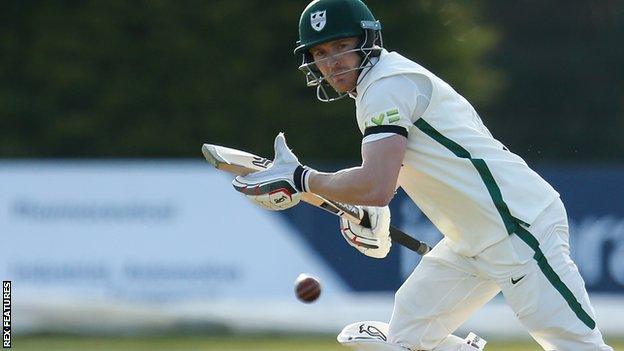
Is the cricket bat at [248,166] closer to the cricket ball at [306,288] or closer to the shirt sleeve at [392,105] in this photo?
the cricket ball at [306,288]

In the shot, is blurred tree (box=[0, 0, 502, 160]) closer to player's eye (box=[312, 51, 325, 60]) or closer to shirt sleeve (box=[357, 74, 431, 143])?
player's eye (box=[312, 51, 325, 60])

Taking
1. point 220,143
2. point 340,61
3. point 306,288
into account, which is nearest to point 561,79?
point 220,143

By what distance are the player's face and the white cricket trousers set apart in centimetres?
83

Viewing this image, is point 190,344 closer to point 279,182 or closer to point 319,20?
point 279,182

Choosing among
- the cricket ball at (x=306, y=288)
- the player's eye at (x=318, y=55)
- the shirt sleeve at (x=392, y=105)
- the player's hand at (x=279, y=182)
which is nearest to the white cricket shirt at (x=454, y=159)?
the shirt sleeve at (x=392, y=105)

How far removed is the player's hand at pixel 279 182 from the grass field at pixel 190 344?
13.6ft

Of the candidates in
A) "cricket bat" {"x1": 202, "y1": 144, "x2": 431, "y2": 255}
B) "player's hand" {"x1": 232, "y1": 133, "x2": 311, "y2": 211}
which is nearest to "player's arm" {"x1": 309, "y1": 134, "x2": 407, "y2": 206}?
"player's hand" {"x1": 232, "y1": 133, "x2": 311, "y2": 211}

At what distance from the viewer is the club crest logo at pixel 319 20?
5234 mm

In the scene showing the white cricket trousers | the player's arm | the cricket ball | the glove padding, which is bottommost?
the white cricket trousers

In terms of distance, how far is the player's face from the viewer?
526 centimetres

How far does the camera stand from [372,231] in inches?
226

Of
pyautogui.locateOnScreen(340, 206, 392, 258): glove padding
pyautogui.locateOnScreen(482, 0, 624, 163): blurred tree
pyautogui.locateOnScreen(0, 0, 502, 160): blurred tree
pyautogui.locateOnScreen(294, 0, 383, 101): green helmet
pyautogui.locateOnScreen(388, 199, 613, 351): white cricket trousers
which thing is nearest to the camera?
pyautogui.locateOnScreen(388, 199, 613, 351): white cricket trousers

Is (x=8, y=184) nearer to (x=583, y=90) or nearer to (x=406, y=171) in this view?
(x=406, y=171)

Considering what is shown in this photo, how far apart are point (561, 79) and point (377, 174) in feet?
55.9
